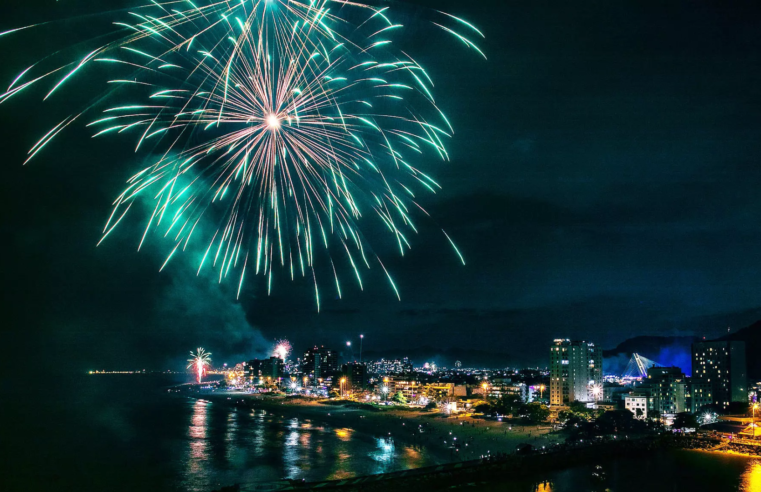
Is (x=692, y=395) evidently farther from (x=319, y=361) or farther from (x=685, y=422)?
(x=319, y=361)

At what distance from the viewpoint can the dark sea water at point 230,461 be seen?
22.9 meters

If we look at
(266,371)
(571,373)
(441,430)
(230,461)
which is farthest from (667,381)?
(266,371)

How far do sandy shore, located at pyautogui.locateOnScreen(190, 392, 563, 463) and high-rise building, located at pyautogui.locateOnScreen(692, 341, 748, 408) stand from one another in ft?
82.4

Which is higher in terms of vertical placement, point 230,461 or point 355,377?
point 230,461

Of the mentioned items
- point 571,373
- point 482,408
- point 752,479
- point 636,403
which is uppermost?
point 571,373

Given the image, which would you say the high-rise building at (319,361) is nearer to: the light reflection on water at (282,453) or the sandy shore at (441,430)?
the sandy shore at (441,430)

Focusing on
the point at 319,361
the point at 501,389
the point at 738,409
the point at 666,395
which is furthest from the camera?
the point at 319,361

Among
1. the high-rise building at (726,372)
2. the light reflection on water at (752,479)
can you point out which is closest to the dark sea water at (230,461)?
the light reflection on water at (752,479)

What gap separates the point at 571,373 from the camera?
50562 mm

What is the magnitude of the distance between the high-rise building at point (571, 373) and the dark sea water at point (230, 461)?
1987 cm

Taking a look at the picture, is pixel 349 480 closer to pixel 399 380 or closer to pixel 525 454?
pixel 525 454

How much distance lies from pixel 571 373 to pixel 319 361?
75332mm

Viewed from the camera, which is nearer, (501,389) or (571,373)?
(571,373)

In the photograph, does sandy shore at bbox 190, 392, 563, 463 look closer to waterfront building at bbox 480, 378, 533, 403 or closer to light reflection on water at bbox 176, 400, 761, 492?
light reflection on water at bbox 176, 400, 761, 492
